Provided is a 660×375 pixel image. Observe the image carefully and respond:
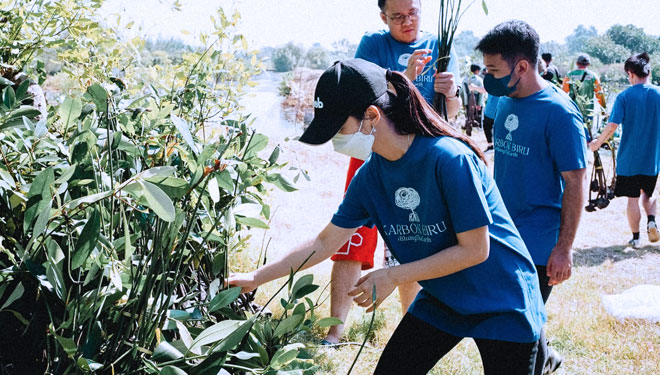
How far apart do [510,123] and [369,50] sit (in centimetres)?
94

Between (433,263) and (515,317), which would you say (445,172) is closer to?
(433,263)

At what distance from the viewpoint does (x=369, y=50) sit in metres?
3.46

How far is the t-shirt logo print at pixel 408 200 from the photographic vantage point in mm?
1976

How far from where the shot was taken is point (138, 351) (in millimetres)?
1141

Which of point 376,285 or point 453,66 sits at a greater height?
point 453,66

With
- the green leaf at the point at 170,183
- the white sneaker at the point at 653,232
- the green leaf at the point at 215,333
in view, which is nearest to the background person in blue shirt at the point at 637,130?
the white sneaker at the point at 653,232

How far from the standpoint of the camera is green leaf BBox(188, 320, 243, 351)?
111 centimetres

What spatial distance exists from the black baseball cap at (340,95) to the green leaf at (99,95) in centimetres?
77

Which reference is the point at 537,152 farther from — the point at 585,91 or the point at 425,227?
the point at 585,91

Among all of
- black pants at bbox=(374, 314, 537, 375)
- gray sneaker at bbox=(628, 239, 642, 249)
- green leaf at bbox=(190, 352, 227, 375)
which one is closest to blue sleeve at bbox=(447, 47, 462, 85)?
black pants at bbox=(374, 314, 537, 375)

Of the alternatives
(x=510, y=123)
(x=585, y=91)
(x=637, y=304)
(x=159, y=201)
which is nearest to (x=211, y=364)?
(x=159, y=201)

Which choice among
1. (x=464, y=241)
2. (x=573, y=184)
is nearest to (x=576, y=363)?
(x=573, y=184)

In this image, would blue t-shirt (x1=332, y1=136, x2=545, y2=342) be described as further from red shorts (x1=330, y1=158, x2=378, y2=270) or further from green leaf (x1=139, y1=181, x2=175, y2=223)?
red shorts (x1=330, y1=158, x2=378, y2=270)

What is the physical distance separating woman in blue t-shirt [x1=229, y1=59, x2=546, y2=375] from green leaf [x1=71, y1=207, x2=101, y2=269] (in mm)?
790
